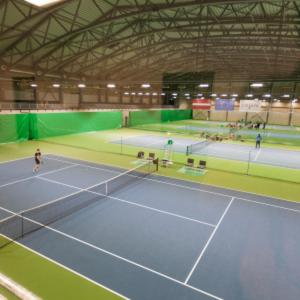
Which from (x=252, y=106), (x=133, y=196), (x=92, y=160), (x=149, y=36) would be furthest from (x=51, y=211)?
(x=149, y=36)

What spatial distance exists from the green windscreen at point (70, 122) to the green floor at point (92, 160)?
1.24 meters

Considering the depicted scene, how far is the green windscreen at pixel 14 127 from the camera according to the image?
2155 centimetres

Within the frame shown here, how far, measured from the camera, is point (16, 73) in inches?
1330

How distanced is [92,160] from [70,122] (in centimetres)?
1266

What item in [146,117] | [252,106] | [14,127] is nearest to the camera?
[14,127]

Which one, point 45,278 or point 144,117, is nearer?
point 45,278

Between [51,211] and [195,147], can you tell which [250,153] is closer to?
[195,147]

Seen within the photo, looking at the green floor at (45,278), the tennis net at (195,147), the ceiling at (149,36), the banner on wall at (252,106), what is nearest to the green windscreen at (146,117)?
the ceiling at (149,36)

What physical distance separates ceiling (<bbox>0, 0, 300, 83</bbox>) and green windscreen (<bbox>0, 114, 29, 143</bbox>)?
7.58 meters

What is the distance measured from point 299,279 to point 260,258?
103 centimetres

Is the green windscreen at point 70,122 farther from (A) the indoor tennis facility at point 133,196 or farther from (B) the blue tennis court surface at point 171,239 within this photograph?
(B) the blue tennis court surface at point 171,239

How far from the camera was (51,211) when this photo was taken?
361 inches

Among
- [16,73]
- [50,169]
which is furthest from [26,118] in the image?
[16,73]

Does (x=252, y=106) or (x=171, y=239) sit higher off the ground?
(x=252, y=106)
